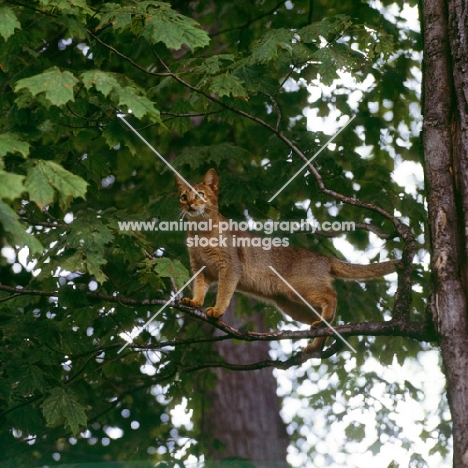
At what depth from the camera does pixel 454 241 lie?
4.11 m

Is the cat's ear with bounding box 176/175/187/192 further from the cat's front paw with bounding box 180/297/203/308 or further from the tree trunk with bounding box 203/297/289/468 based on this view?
the tree trunk with bounding box 203/297/289/468

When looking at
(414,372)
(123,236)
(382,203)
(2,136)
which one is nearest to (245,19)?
(382,203)

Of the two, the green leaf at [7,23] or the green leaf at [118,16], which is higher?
the green leaf at [118,16]

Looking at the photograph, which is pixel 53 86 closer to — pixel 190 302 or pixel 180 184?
pixel 190 302

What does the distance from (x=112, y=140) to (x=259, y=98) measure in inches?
102

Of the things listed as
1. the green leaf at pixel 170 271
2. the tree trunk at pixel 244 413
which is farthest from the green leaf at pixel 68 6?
the tree trunk at pixel 244 413

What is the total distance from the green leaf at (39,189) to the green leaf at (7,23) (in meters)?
0.77

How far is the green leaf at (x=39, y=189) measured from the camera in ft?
11.7

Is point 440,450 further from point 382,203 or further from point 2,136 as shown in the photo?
point 2,136

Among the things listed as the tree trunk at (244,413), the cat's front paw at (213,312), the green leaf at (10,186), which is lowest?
the tree trunk at (244,413)

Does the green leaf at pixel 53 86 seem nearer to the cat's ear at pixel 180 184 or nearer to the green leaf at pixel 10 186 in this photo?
the green leaf at pixel 10 186

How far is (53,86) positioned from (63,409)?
2.14 metres

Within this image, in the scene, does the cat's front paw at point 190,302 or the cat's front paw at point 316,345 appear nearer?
the cat's front paw at point 190,302

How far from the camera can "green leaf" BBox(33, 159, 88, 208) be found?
3.57 meters
